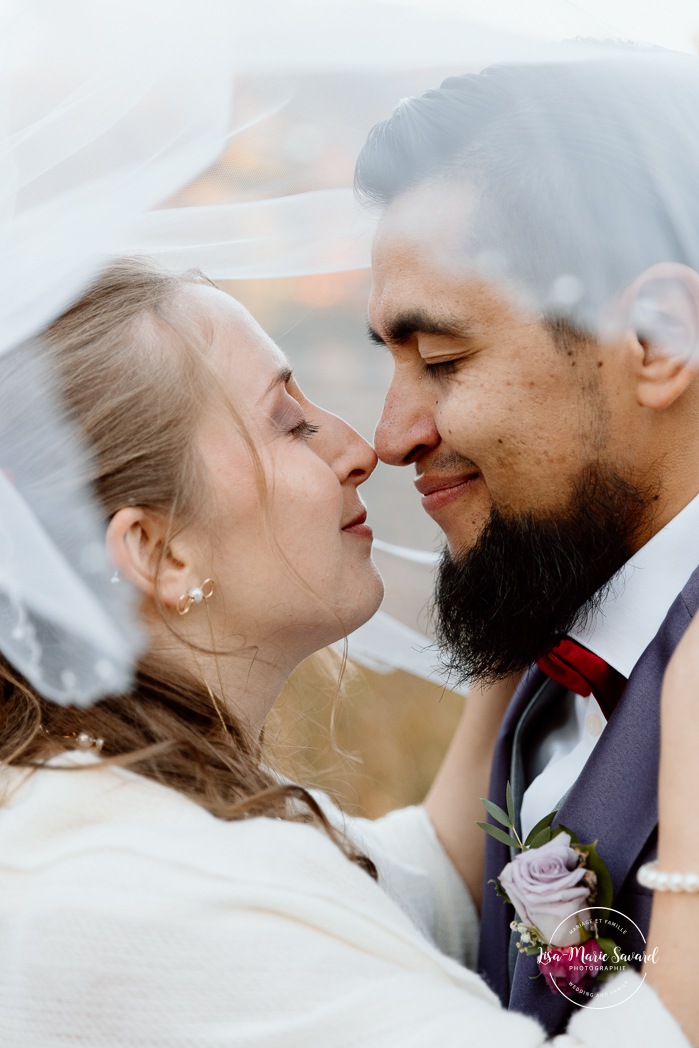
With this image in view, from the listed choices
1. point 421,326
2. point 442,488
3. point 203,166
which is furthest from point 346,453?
point 203,166

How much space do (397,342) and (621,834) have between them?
124 centimetres

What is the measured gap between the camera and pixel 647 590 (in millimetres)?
2305

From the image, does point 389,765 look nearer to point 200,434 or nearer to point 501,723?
point 501,723

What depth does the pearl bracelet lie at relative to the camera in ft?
5.61

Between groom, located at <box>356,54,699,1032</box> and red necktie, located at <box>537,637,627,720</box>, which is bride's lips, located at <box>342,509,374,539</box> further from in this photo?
red necktie, located at <box>537,637,627,720</box>

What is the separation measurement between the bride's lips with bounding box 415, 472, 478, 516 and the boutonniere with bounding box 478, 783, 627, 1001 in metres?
0.87

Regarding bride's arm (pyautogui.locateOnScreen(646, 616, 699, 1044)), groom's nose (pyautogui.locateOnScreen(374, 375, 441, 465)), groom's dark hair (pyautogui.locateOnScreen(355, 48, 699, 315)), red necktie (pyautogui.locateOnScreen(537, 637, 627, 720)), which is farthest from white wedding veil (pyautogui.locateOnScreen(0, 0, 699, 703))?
bride's arm (pyautogui.locateOnScreen(646, 616, 699, 1044))

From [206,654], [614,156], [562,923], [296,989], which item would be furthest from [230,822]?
[614,156]

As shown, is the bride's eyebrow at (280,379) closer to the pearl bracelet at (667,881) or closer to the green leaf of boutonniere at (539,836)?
the green leaf of boutonniere at (539,836)

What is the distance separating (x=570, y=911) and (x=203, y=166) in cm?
169

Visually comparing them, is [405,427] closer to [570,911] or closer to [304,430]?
[304,430]

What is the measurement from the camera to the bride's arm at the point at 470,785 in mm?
2871

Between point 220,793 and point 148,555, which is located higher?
point 148,555

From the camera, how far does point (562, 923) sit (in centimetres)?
198
